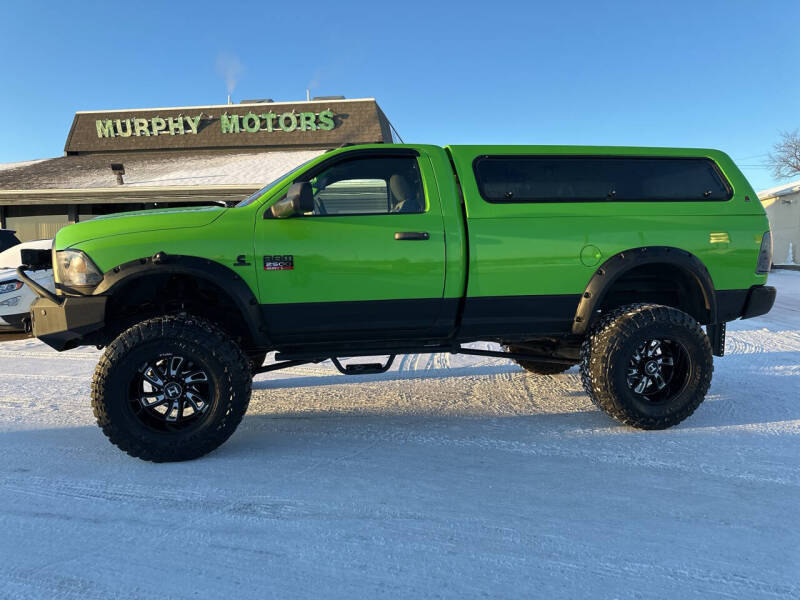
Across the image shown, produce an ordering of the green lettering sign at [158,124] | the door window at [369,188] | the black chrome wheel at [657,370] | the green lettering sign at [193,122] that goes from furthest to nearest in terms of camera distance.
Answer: the green lettering sign at [158,124] < the green lettering sign at [193,122] < the black chrome wheel at [657,370] < the door window at [369,188]

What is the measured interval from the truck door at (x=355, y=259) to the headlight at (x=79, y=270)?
970mm

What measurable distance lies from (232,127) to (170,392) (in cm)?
1961

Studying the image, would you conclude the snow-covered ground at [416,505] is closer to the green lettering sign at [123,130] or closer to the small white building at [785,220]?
the green lettering sign at [123,130]

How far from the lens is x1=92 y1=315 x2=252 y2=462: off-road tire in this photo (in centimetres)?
289

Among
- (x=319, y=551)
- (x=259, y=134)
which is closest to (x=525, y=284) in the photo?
(x=319, y=551)

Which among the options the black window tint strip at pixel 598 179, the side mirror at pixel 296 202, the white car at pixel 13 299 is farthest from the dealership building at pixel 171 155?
the black window tint strip at pixel 598 179

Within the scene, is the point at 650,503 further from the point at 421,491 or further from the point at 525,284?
the point at 525,284

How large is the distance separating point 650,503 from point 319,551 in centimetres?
158

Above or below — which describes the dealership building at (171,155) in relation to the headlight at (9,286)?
above

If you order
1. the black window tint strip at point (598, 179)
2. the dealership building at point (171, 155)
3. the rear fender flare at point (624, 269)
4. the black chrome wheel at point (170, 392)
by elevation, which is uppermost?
the dealership building at point (171, 155)

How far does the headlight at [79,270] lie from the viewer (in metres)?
2.98

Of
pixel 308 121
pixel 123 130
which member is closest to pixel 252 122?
pixel 308 121

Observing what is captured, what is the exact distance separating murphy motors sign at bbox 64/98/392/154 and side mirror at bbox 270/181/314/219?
16453mm

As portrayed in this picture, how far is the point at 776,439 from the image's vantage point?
3.12 meters
